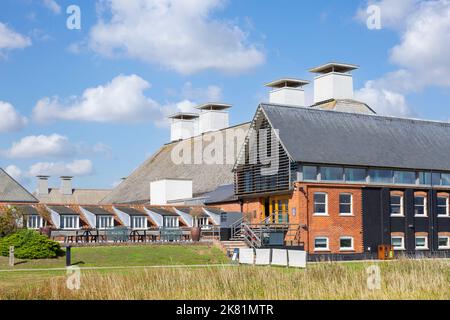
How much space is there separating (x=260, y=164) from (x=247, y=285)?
2496 cm

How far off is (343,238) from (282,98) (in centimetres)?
3078

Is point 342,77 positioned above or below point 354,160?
above

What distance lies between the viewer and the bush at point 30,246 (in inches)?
1515

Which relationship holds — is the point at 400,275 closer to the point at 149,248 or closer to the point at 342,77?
the point at 149,248

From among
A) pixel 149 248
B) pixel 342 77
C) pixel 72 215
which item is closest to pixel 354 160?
pixel 149 248

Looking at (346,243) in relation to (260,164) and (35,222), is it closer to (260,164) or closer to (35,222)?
(260,164)

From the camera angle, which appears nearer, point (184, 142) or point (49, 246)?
point (49, 246)

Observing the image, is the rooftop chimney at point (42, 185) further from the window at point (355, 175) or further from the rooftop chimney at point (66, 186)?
the window at point (355, 175)

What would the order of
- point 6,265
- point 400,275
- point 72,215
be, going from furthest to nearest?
point 72,215 < point 6,265 < point 400,275

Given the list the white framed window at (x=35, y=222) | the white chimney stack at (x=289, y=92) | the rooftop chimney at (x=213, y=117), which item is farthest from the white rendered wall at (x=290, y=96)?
the white framed window at (x=35, y=222)

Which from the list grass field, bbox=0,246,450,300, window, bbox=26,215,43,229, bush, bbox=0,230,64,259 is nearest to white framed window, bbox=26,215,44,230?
window, bbox=26,215,43,229

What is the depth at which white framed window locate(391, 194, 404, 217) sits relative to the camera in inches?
1902

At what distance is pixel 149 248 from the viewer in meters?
43.0

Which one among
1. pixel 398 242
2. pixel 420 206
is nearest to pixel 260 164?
pixel 398 242
